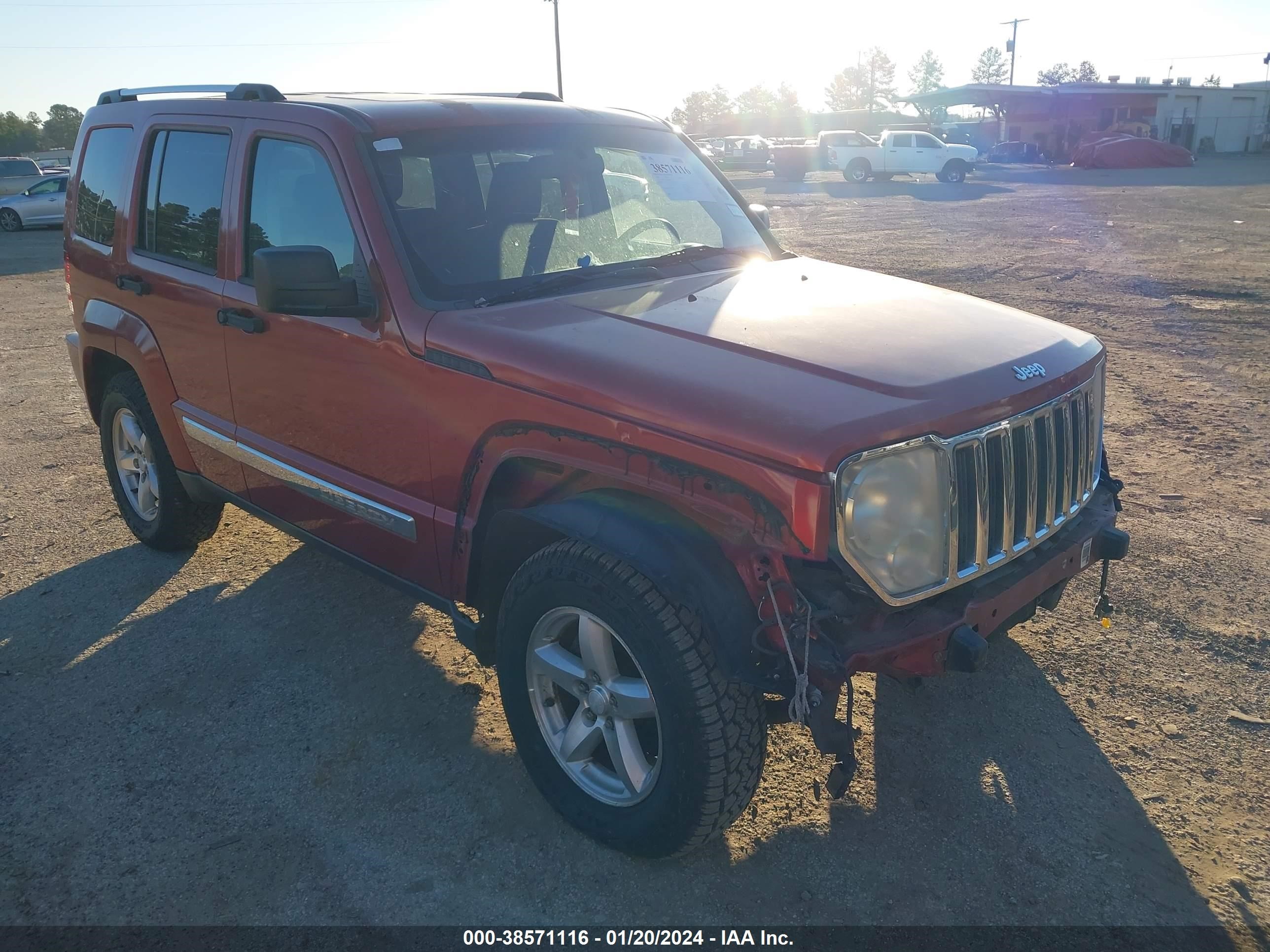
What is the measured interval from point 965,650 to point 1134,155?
144 feet

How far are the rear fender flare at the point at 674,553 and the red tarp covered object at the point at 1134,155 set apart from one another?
4387cm

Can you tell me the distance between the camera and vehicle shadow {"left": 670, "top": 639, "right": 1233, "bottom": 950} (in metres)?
2.67

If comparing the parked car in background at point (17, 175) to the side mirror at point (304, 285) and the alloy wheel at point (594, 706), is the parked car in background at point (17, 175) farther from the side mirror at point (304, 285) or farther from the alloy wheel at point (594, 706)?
the alloy wheel at point (594, 706)

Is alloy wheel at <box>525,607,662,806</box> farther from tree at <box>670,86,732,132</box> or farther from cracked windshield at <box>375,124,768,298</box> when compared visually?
tree at <box>670,86,732,132</box>

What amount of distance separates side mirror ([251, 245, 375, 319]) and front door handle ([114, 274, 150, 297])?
163 cm

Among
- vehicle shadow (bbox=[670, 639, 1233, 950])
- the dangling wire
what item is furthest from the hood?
vehicle shadow (bbox=[670, 639, 1233, 950])

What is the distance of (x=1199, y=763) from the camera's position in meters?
3.22

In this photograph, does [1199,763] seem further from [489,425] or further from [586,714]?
[489,425]

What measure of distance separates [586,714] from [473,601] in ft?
1.91

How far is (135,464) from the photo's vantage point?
5.12 m

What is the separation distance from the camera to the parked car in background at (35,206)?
23.8m

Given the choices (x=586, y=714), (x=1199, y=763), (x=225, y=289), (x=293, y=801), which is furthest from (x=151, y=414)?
(x=1199, y=763)

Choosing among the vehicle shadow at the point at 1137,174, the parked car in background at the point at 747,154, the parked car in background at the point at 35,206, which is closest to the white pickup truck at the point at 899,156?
the vehicle shadow at the point at 1137,174

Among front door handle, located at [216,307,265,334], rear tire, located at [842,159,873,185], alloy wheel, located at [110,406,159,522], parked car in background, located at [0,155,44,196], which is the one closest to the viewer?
front door handle, located at [216,307,265,334]
